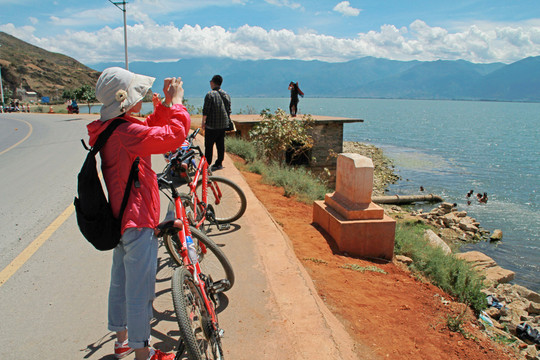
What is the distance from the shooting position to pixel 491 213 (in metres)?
21.7

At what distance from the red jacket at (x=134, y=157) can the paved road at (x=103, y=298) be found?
1210 millimetres

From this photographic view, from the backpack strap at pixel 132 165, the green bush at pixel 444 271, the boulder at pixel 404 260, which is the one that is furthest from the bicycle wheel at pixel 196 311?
the boulder at pixel 404 260

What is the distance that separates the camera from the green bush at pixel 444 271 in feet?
21.9

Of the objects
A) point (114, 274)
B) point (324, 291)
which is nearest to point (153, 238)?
point (114, 274)

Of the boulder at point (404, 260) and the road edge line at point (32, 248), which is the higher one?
the road edge line at point (32, 248)

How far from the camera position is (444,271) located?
7012mm

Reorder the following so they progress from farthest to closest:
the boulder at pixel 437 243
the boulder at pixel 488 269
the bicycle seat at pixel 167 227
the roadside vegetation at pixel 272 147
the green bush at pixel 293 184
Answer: the roadside vegetation at pixel 272 147, the boulder at pixel 488 269, the boulder at pixel 437 243, the green bush at pixel 293 184, the bicycle seat at pixel 167 227

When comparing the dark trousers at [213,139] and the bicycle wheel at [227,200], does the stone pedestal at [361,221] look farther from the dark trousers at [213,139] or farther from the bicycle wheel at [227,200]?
the dark trousers at [213,139]

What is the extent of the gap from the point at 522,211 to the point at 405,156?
2055 centimetres

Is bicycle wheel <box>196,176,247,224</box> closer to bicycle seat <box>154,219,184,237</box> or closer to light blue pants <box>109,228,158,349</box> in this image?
bicycle seat <box>154,219,184,237</box>

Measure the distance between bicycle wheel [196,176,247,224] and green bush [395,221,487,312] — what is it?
3278mm

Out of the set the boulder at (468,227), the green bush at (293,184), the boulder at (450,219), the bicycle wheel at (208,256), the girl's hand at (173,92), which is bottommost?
the boulder at (468,227)

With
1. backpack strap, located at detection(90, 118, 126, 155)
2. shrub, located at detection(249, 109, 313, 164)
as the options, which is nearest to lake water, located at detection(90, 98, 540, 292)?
shrub, located at detection(249, 109, 313, 164)

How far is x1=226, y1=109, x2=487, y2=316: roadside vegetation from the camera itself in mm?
6824
